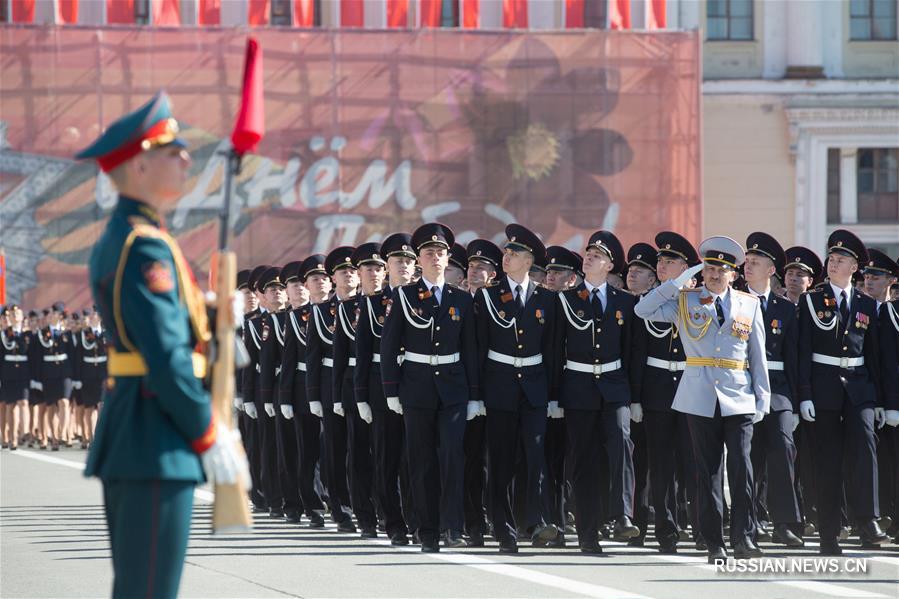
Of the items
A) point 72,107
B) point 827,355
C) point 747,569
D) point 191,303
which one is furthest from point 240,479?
point 72,107

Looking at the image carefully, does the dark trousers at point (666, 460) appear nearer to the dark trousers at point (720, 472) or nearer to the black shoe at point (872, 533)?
the dark trousers at point (720, 472)

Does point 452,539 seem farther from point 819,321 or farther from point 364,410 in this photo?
point 819,321

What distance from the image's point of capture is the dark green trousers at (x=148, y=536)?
507 centimetres

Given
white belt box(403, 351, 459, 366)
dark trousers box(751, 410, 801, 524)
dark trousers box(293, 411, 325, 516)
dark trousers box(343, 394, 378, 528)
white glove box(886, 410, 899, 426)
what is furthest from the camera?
dark trousers box(293, 411, 325, 516)

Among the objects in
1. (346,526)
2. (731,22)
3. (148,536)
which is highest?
(731,22)

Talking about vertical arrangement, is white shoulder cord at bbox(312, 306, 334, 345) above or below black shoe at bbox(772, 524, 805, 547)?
above

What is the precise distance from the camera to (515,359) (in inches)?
437

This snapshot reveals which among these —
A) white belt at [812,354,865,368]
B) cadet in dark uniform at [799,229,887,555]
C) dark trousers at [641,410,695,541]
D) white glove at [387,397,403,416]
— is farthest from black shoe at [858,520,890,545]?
white glove at [387,397,403,416]

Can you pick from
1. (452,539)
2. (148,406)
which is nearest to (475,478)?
(452,539)

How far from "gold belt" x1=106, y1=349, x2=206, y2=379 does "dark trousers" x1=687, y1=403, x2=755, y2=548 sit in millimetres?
5331

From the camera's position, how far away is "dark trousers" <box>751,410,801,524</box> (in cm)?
1077

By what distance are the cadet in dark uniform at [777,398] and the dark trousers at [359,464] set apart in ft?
9.16

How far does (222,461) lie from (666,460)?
21.5 ft

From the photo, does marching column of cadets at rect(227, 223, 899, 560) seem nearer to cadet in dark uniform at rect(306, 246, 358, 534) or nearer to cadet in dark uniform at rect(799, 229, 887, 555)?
cadet in dark uniform at rect(799, 229, 887, 555)
